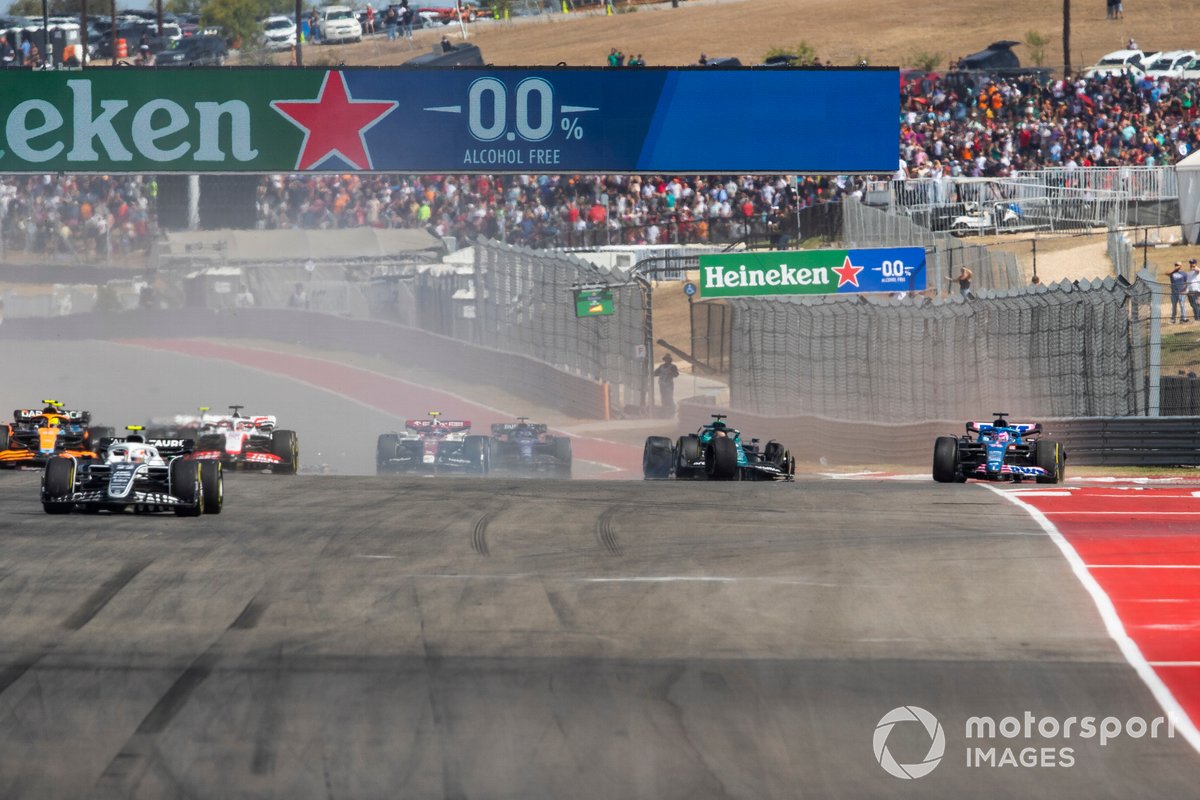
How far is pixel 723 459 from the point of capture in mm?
22328

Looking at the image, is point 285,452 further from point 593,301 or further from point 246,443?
point 593,301

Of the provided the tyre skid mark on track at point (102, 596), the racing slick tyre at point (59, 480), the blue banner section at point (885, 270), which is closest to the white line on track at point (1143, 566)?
the tyre skid mark on track at point (102, 596)

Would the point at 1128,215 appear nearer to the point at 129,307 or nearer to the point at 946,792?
the point at 129,307

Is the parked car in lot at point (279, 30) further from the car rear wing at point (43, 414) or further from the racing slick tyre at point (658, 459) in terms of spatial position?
the racing slick tyre at point (658, 459)

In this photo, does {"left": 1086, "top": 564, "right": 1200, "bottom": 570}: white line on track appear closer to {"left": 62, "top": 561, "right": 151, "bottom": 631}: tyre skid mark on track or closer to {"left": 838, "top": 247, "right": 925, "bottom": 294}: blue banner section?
{"left": 62, "top": 561, "right": 151, "bottom": 631}: tyre skid mark on track

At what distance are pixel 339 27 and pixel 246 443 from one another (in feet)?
161

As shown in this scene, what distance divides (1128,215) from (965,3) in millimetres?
57830

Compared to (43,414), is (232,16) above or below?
above

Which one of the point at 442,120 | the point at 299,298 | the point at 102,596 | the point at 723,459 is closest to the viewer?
the point at 102,596

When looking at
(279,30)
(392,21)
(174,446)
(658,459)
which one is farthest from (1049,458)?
(279,30)

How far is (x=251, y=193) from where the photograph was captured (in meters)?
37.6

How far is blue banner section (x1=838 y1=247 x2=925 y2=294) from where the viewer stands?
31828 mm

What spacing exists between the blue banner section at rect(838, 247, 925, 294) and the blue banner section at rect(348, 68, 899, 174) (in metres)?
1.92

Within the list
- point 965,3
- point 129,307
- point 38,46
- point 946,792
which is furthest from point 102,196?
point 965,3
